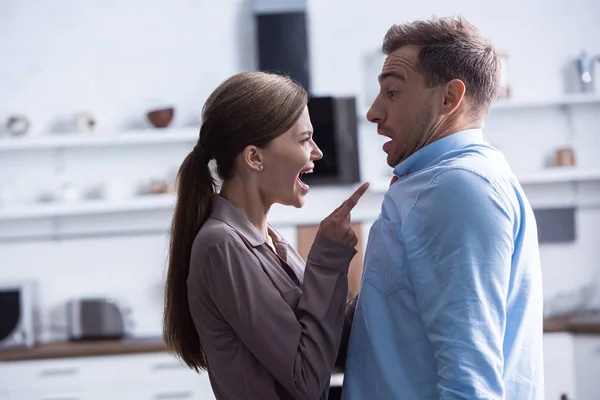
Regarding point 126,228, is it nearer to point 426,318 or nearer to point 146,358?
point 146,358

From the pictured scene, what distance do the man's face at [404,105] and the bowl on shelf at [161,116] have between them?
327 centimetres

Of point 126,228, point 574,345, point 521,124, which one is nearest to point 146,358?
point 126,228

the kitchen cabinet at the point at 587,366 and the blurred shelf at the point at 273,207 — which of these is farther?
the blurred shelf at the point at 273,207

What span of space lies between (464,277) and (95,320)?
366 cm

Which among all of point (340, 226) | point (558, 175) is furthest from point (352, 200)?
point (558, 175)

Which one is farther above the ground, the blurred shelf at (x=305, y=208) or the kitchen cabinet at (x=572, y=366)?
the blurred shelf at (x=305, y=208)

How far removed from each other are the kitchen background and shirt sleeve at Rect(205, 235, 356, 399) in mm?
3194

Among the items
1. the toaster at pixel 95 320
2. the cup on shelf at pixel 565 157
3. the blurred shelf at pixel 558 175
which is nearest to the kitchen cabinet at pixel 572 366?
the blurred shelf at pixel 558 175

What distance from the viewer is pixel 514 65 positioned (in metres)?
4.92

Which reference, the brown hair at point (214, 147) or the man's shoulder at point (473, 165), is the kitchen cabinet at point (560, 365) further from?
the man's shoulder at point (473, 165)

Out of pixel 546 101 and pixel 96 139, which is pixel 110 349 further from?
pixel 546 101

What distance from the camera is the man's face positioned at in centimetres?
146

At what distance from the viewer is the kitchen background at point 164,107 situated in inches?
190

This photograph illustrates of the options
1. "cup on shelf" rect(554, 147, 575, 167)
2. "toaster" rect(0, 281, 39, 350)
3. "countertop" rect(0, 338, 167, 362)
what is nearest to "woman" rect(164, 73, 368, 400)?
"countertop" rect(0, 338, 167, 362)
